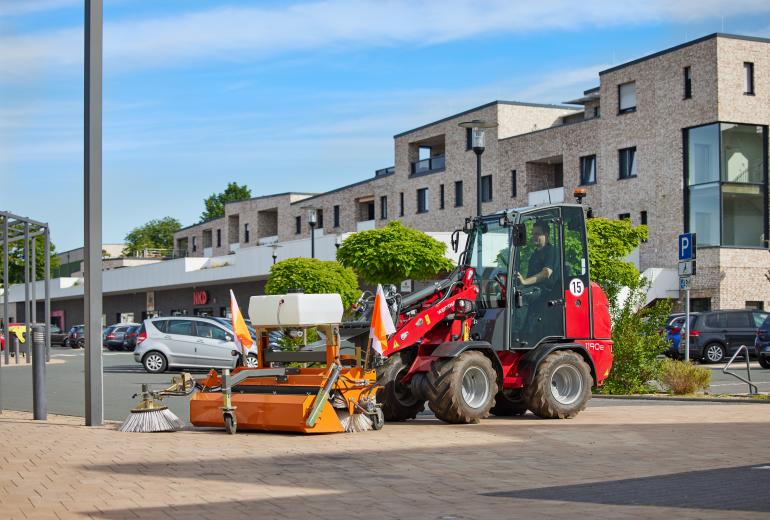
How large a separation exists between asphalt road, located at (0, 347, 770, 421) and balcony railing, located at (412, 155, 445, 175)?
99.3 feet

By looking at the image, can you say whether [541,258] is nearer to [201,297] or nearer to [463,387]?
[463,387]

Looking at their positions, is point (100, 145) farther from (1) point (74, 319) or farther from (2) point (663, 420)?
(1) point (74, 319)

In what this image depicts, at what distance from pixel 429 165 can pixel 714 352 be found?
32.5 m

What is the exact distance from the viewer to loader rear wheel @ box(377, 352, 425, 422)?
14.4 m

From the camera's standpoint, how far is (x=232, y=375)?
13648mm

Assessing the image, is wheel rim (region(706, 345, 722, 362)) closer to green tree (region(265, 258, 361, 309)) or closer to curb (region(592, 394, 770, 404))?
green tree (region(265, 258, 361, 309))

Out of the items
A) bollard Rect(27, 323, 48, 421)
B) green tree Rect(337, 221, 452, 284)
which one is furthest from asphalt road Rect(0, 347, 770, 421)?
green tree Rect(337, 221, 452, 284)

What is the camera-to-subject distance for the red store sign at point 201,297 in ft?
225

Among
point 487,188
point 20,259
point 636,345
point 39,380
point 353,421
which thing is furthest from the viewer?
point 20,259

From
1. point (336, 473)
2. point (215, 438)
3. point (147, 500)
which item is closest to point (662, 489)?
point (336, 473)

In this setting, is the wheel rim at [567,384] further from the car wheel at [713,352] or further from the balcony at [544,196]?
the balcony at [544,196]

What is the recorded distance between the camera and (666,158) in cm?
4672

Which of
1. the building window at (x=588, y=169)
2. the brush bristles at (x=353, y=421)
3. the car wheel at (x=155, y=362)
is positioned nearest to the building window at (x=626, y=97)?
the building window at (x=588, y=169)

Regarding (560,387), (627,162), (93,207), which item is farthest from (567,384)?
(627,162)
